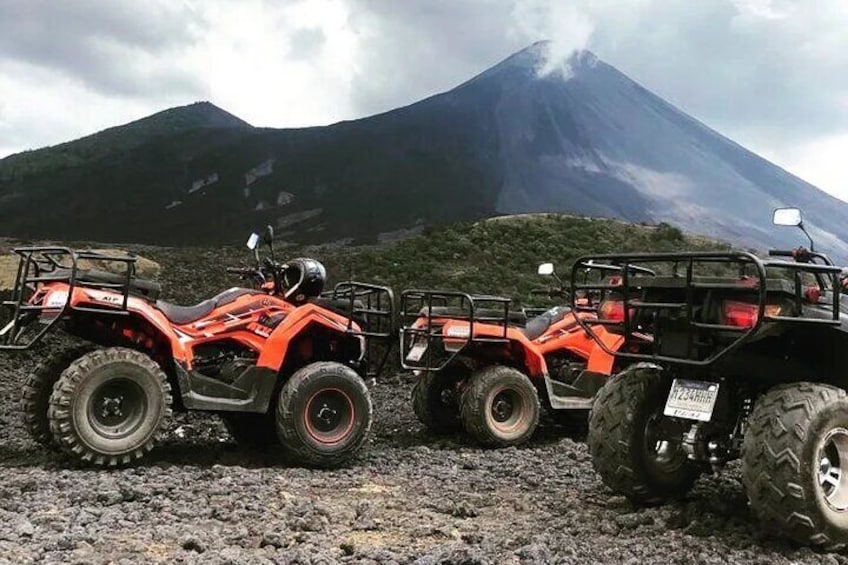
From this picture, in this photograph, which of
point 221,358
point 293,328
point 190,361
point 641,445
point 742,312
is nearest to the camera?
point 742,312

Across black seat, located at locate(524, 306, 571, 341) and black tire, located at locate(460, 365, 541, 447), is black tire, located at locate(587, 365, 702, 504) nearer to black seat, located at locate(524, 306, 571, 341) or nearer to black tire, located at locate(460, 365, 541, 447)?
black tire, located at locate(460, 365, 541, 447)

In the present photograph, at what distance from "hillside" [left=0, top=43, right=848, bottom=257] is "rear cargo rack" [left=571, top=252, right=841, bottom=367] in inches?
1455

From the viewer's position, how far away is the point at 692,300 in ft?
14.4

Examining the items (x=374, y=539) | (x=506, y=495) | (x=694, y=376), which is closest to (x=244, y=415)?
(x=506, y=495)

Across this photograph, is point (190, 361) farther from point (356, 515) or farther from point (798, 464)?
point (798, 464)

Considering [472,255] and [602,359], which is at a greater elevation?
[472,255]

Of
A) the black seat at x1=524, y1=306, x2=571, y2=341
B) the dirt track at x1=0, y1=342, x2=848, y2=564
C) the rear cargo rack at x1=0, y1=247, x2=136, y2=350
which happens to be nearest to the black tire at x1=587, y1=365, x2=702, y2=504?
the dirt track at x1=0, y1=342, x2=848, y2=564

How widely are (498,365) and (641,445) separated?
331cm

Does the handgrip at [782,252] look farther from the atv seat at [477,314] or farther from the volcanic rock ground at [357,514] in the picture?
the atv seat at [477,314]

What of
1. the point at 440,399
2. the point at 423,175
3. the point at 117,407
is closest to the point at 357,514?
the point at 117,407

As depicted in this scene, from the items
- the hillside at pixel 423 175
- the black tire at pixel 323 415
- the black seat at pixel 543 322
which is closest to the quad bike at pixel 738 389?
the black tire at pixel 323 415

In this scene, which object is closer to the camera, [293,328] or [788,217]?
[788,217]

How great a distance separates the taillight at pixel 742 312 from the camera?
4246 millimetres

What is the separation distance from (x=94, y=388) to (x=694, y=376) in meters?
3.87
